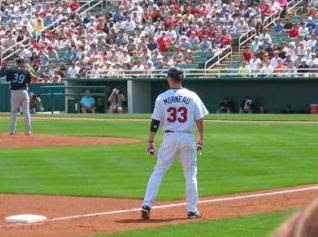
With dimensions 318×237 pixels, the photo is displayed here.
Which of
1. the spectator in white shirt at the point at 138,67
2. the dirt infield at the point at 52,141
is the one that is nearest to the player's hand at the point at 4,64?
the spectator in white shirt at the point at 138,67

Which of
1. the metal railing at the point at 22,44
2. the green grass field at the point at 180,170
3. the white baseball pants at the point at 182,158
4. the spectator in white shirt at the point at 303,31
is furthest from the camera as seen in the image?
the metal railing at the point at 22,44

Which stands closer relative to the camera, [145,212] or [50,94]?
[145,212]

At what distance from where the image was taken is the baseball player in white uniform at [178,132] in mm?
10000

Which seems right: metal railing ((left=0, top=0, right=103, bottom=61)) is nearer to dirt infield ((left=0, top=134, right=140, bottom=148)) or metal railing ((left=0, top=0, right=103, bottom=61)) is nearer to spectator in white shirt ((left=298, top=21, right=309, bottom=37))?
spectator in white shirt ((left=298, top=21, right=309, bottom=37))

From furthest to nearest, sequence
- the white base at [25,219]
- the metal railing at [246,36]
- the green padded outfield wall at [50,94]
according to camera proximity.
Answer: the green padded outfield wall at [50,94] → the metal railing at [246,36] → the white base at [25,219]

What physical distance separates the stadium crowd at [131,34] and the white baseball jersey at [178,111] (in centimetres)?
2660

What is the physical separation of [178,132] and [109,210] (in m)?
1.64

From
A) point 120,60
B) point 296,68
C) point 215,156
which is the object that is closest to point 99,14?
point 120,60

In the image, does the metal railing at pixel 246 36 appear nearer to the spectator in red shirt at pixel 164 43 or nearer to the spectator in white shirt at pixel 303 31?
the spectator in white shirt at pixel 303 31

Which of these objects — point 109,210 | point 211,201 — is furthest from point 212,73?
point 109,210

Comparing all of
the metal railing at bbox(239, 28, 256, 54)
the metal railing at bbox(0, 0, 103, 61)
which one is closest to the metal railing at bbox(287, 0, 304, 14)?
the metal railing at bbox(239, 28, 256, 54)

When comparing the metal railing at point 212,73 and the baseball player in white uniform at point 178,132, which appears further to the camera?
the metal railing at point 212,73

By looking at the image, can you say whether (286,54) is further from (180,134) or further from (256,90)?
(180,134)

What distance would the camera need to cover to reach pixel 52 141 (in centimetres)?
2191
